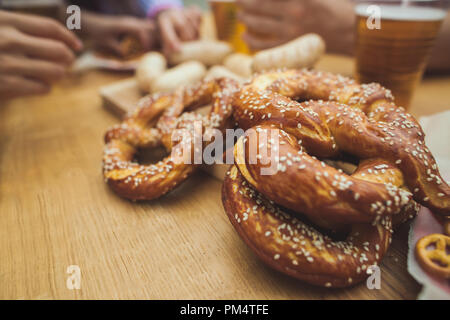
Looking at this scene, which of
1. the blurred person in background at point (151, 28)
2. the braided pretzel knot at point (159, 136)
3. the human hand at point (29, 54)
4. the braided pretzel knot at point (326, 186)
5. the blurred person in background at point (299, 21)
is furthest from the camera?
the blurred person in background at point (151, 28)

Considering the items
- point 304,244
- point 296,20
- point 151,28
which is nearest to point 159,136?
point 304,244

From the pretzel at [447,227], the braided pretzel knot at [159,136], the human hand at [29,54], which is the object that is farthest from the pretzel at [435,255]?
the human hand at [29,54]

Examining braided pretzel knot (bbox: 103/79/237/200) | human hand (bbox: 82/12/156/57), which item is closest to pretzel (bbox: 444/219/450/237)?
braided pretzel knot (bbox: 103/79/237/200)

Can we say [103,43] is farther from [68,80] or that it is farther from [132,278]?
[132,278]

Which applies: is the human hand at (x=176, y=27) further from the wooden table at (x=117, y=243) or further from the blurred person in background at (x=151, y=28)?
the wooden table at (x=117, y=243)

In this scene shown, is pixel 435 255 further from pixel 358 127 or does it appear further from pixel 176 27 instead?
pixel 176 27

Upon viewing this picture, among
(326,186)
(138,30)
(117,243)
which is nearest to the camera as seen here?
(326,186)

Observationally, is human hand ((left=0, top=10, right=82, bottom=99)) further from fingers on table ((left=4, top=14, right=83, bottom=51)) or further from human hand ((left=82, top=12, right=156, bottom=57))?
human hand ((left=82, top=12, right=156, bottom=57))
